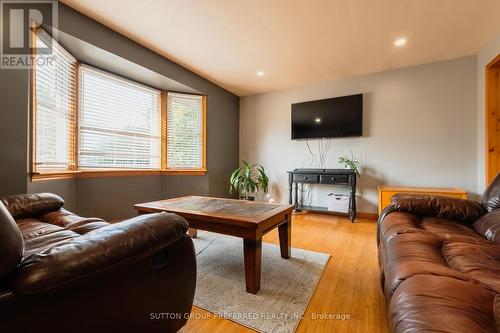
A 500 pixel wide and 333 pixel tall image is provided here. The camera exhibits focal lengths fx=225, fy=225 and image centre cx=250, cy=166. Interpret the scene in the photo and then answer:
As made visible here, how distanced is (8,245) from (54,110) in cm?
248

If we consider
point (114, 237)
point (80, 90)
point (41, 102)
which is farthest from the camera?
point (80, 90)

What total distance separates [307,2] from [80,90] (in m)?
2.71

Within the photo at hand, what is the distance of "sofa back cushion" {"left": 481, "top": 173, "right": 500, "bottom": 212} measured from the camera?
62.5 inches

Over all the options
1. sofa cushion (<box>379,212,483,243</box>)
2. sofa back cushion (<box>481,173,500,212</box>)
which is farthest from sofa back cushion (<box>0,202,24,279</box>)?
sofa back cushion (<box>481,173,500,212</box>)

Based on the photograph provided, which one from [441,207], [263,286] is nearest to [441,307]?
[263,286]

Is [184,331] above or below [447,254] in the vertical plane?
below

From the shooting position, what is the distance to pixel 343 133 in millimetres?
3672

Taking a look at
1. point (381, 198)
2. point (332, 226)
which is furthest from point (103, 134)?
point (381, 198)

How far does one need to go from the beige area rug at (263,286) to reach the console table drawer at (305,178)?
1.57 m

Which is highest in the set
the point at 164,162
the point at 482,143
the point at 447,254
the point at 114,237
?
the point at 482,143

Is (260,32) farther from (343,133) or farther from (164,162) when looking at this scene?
(164,162)

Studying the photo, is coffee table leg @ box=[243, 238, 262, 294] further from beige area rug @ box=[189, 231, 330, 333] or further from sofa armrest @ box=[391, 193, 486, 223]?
sofa armrest @ box=[391, 193, 486, 223]

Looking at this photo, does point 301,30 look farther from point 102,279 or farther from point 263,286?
point 102,279

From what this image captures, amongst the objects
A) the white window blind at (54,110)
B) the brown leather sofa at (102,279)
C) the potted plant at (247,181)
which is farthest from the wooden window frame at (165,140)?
the brown leather sofa at (102,279)
